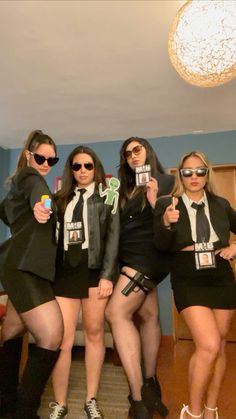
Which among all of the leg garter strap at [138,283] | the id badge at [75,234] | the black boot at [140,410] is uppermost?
the id badge at [75,234]

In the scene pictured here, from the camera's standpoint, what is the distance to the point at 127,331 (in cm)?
172

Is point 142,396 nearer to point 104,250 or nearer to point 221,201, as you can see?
point 104,250

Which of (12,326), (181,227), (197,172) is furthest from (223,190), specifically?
(12,326)

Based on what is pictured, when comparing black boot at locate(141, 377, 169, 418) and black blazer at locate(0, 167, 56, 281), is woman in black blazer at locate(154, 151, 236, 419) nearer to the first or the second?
black boot at locate(141, 377, 169, 418)

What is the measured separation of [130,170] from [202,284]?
0.81m

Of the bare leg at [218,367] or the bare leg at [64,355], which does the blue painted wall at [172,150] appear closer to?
the bare leg at [218,367]

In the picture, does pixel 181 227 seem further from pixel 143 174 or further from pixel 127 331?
pixel 127 331

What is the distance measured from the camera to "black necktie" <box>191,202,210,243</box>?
170cm

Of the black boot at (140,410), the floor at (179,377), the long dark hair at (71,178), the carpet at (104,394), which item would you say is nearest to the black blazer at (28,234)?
the long dark hair at (71,178)

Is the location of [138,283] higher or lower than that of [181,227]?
lower

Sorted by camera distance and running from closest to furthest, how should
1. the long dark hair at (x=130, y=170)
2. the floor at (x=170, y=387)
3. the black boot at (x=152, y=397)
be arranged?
the black boot at (x=152, y=397), the long dark hair at (x=130, y=170), the floor at (x=170, y=387)

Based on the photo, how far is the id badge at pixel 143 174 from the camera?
6.09ft

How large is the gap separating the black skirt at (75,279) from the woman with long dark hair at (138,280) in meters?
0.16

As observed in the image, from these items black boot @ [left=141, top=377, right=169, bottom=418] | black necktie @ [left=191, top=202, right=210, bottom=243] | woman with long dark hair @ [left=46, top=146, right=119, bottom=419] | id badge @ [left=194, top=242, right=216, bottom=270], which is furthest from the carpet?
black necktie @ [left=191, top=202, right=210, bottom=243]
